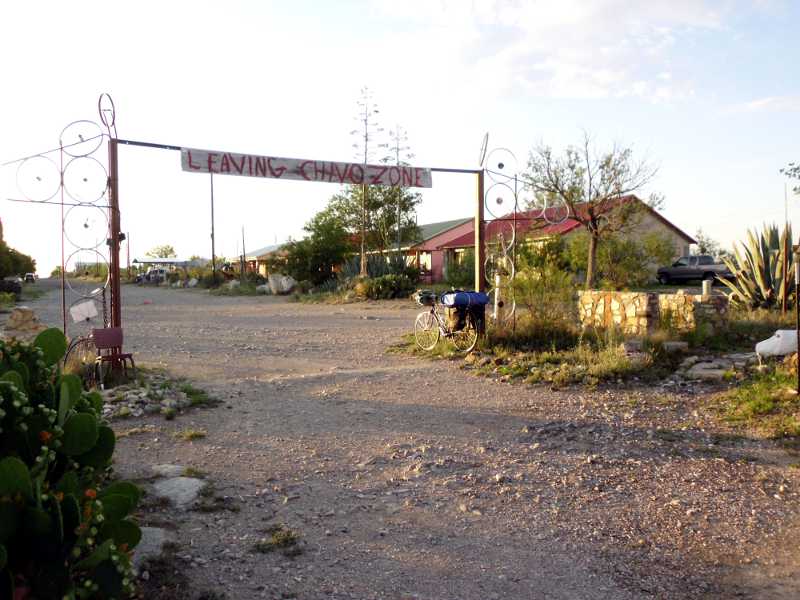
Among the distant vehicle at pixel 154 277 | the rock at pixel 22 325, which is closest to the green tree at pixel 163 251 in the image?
the distant vehicle at pixel 154 277

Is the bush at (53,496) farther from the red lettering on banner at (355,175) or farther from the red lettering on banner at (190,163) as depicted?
the red lettering on banner at (355,175)

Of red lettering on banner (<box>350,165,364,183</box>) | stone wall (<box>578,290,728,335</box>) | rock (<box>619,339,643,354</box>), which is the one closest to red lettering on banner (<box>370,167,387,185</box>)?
red lettering on banner (<box>350,165,364,183</box>)

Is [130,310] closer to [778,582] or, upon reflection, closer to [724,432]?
[724,432]

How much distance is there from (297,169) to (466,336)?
365 cm

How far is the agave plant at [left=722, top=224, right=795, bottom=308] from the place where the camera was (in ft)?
42.2

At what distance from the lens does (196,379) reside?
370 inches

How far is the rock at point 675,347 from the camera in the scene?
9.37 metres

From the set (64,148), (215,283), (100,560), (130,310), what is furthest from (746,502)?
(215,283)

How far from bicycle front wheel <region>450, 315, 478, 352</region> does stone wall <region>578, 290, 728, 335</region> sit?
1831mm

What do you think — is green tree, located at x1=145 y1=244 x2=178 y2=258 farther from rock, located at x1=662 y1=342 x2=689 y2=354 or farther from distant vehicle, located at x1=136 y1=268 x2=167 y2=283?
rock, located at x1=662 y1=342 x2=689 y2=354

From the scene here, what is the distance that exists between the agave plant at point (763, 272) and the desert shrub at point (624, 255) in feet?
30.9

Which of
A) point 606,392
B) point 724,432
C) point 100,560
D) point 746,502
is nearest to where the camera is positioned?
point 100,560

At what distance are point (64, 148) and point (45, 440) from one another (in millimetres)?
6978

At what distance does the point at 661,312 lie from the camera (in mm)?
10922
